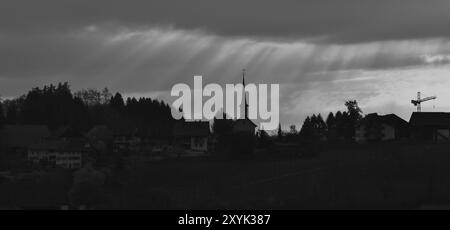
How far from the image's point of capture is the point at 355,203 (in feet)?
126

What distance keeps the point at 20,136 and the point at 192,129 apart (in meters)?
21.7

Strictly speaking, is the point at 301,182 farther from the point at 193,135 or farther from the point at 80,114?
the point at 80,114

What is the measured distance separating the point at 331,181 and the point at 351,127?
2359 inches

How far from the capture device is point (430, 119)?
95125mm

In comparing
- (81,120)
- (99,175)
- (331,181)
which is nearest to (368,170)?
(331,181)

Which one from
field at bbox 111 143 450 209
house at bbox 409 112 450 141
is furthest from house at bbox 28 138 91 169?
house at bbox 409 112 450 141

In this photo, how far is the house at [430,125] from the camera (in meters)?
93.4

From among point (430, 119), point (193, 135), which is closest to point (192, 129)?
point (193, 135)

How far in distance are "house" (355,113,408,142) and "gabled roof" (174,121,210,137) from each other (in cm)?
1954

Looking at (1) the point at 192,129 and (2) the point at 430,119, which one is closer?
(2) the point at 430,119

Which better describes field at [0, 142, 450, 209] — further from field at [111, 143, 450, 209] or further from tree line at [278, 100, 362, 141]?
tree line at [278, 100, 362, 141]

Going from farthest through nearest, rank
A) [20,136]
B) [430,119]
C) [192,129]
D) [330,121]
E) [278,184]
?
[330,121] → [192,129] → [20,136] → [430,119] → [278,184]

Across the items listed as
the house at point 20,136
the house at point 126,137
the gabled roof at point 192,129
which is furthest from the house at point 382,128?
the house at point 20,136
